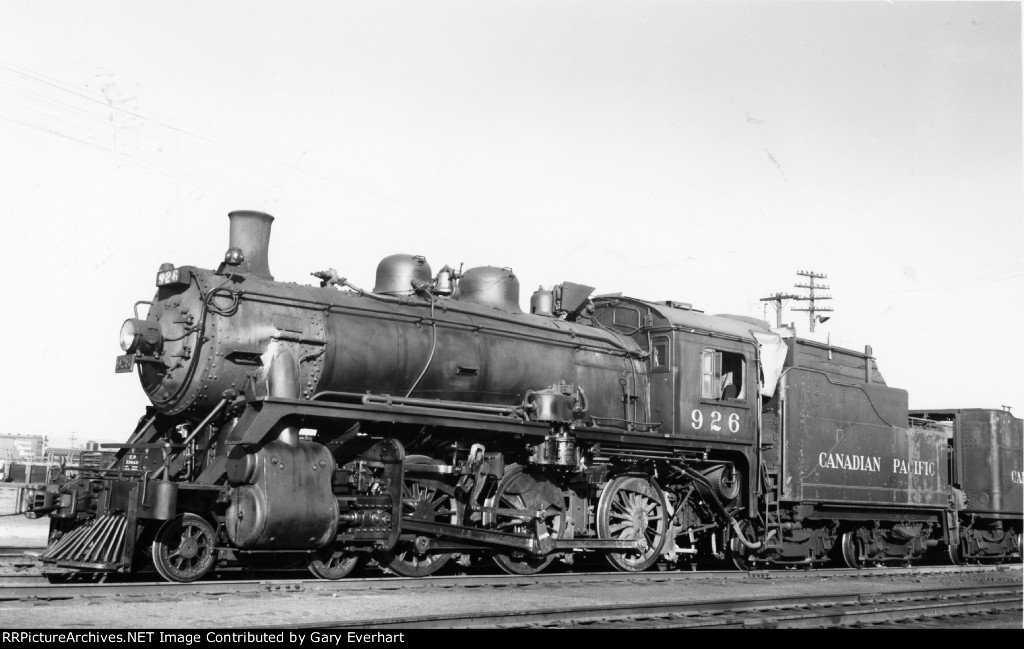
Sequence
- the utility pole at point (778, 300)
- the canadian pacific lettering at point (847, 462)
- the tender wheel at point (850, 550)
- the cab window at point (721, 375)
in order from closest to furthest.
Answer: the cab window at point (721, 375) < the canadian pacific lettering at point (847, 462) < the tender wheel at point (850, 550) < the utility pole at point (778, 300)

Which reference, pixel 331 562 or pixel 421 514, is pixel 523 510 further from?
pixel 331 562

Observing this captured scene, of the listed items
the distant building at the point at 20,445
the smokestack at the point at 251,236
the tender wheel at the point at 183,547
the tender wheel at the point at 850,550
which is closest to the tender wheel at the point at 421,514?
the tender wheel at the point at 183,547

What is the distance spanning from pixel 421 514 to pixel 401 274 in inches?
108

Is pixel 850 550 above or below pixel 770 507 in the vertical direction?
below

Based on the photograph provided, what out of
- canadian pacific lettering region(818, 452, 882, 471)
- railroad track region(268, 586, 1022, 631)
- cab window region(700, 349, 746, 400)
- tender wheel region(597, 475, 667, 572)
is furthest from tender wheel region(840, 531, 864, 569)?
railroad track region(268, 586, 1022, 631)

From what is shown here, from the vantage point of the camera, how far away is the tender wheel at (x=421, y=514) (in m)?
9.77

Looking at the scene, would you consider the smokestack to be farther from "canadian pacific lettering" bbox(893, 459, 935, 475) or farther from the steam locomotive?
"canadian pacific lettering" bbox(893, 459, 935, 475)

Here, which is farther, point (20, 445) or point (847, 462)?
point (20, 445)

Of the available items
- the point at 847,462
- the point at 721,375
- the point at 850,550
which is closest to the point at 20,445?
the point at 721,375

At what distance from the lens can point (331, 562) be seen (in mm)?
A: 9500

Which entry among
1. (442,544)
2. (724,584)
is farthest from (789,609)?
(442,544)

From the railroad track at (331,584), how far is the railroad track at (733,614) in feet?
5.55

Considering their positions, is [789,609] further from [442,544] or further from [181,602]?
[181,602]

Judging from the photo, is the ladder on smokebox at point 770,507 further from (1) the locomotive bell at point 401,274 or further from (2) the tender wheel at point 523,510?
(1) the locomotive bell at point 401,274
